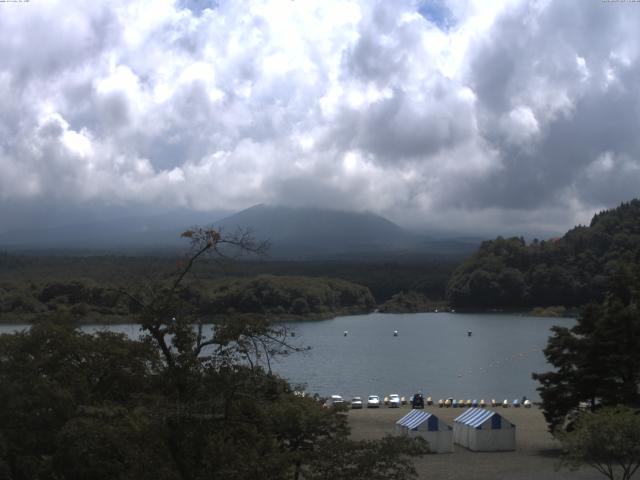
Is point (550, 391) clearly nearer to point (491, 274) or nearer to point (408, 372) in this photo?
point (408, 372)

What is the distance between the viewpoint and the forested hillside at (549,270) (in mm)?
77062

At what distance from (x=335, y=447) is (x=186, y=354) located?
1841mm

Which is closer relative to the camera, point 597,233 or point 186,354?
point 186,354

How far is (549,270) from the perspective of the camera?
77.7 metres

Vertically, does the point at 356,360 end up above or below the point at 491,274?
below

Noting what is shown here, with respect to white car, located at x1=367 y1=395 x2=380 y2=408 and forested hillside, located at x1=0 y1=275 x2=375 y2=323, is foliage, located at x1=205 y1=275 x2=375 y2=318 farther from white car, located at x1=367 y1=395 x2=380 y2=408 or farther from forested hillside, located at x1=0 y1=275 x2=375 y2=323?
white car, located at x1=367 y1=395 x2=380 y2=408

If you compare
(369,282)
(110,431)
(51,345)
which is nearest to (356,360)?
(51,345)

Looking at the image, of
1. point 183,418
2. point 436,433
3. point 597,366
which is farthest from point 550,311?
point 183,418

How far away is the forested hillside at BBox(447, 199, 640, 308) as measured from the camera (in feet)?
253

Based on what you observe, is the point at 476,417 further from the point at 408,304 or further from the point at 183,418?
the point at 408,304

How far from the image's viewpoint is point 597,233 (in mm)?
81938

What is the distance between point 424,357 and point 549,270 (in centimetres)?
3617

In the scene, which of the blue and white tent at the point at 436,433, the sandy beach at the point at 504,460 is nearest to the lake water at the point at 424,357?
the blue and white tent at the point at 436,433

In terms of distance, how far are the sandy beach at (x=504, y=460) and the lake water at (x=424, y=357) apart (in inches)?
149
